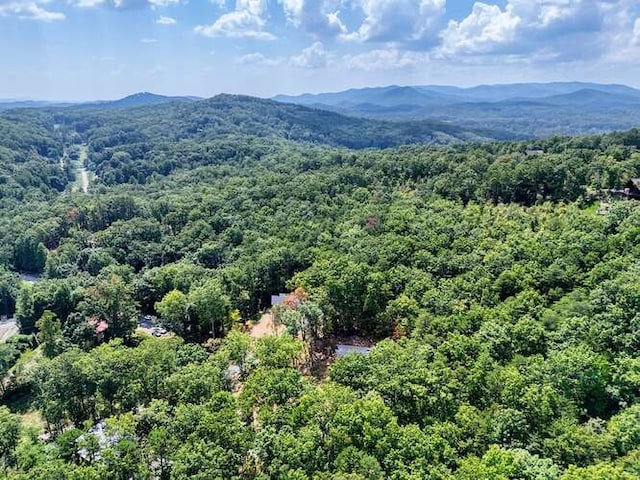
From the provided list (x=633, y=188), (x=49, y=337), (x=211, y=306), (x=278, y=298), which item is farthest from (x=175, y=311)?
(x=633, y=188)

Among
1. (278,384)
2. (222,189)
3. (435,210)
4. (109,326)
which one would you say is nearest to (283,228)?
(435,210)

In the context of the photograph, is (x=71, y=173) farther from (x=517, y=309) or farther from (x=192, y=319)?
(x=517, y=309)

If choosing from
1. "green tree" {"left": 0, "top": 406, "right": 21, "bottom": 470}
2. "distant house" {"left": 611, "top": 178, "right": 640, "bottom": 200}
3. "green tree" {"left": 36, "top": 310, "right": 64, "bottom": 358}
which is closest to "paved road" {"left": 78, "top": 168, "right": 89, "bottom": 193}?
"green tree" {"left": 36, "top": 310, "right": 64, "bottom": 358}

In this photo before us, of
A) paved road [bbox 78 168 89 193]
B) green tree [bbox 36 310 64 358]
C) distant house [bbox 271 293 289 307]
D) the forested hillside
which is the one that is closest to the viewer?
the forested hillside

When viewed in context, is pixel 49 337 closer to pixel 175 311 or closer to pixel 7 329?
pixel 175 311

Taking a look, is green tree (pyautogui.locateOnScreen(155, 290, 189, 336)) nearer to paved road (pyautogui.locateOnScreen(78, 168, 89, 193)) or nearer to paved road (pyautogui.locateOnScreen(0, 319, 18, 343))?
paved road (pyautogui.locateOnScreen(0, 319, 18, 343))

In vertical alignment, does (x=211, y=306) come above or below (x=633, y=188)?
below

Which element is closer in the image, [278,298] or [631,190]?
[278,298]

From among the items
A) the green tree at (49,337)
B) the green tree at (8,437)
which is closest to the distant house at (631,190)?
the green tree at (49,337)

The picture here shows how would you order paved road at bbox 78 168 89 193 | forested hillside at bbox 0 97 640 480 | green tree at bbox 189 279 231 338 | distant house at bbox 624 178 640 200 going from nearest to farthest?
1. forested hillside at bbox 0 97 640 480
2. green tree at bbox 189 279 231 338
3. distant house at bbox 624 178 640 200
4. paved road at bbox 78 168 89 193
